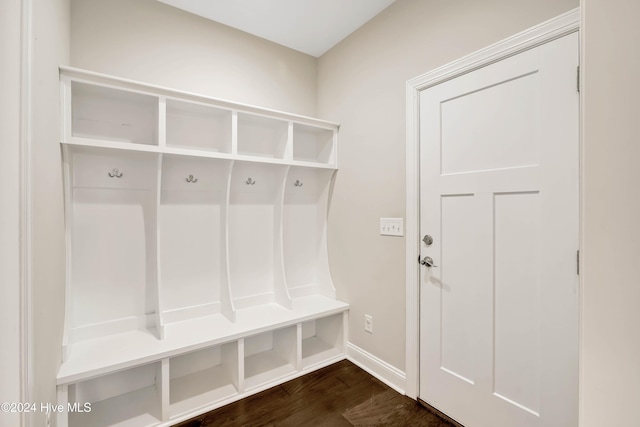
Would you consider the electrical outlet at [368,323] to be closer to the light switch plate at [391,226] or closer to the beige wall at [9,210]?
the light switch plate at [391,226]

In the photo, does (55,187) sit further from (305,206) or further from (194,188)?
(305,206)

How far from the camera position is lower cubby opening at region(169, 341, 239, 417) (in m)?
1.78

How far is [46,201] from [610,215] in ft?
6.25

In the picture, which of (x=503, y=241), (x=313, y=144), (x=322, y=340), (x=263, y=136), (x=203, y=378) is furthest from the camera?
(x=313, y=144)

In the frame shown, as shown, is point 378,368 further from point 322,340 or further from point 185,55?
point 185,55

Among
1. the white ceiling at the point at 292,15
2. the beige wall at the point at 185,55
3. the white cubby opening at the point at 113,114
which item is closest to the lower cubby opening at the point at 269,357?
the white cubby opening at the point at 113,114

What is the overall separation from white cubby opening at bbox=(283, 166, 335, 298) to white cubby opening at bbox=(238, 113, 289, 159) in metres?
0.23

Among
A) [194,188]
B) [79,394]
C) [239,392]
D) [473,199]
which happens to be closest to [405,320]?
[473,199]

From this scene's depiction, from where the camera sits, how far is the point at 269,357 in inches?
90.4

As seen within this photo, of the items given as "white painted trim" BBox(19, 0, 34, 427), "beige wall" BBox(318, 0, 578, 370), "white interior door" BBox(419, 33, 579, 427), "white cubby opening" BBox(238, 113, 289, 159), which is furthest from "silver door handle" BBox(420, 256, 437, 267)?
"white painted trim" BBox(19, 0, 34, 427)

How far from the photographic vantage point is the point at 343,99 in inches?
95.4

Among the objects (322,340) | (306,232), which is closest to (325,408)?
(322,340)

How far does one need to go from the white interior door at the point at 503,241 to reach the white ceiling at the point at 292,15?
34.9 inches

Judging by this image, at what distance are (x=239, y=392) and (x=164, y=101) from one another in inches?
75.7
